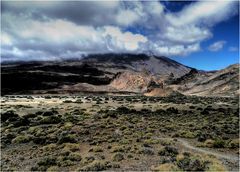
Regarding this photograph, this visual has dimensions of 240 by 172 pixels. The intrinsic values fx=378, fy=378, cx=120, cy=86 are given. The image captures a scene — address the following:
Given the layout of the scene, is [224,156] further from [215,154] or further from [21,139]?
[21,139]

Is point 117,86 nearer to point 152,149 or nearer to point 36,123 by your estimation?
point 36,123

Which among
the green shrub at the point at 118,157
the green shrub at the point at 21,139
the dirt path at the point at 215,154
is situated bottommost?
the green shrub at the point at 21,139

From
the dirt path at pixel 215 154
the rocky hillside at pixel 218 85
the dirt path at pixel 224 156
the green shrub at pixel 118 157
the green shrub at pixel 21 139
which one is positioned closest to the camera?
the dirt path at pixel 224 156

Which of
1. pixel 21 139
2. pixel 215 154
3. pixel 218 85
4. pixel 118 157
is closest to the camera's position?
pixel 118 157

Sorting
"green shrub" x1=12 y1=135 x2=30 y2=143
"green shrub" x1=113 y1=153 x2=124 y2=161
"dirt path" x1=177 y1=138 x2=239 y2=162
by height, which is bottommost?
"green shrub" x1=12 y1=135 x2=30 y2=143

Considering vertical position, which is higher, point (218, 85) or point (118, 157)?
point (218, 85)

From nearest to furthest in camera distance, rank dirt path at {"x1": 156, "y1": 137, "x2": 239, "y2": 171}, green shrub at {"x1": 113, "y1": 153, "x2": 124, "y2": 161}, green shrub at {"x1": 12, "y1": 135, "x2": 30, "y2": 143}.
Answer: dirt path at {"x1": 156, "y1": 137, "x2": 239, "y2": 171}, green shrub at {"x1": 113, "y1": 153, "x2": 124, "y2": 161}, green shrub at {"x1": 12, "y1": 135, "x2": 30, "y2": 143}

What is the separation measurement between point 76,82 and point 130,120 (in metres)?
146

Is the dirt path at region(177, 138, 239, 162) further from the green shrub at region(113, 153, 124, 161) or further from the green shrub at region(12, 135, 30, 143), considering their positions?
the green shrub at region(12, 135, 30, 143)

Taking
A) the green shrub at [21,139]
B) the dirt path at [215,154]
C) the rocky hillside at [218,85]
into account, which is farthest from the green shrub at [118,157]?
the rocky hillside at [218,85]

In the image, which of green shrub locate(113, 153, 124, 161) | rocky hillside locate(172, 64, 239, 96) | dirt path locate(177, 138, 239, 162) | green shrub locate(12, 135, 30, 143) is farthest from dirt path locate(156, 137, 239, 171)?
rocky hillside locate(172, 64, 239, 96)

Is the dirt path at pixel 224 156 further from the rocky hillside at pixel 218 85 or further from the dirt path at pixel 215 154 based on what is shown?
the rocky hillside at pixel 218 85

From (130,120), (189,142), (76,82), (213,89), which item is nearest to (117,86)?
(76,82)

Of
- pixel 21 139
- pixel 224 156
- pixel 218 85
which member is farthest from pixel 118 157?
pixel 218 85
